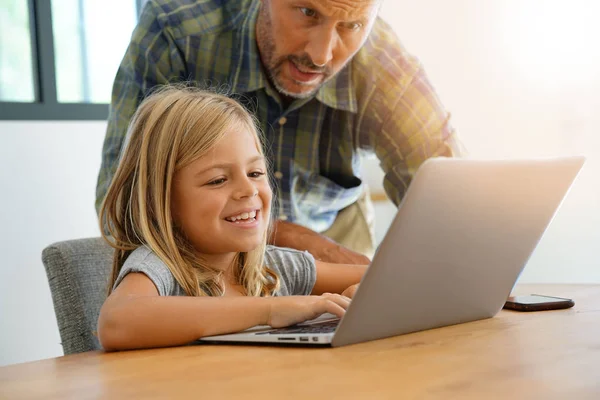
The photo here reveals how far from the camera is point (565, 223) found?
12.3 feet

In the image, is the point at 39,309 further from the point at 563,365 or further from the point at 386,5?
the point at 563,365

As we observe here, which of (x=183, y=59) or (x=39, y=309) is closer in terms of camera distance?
(x=183, y=59)

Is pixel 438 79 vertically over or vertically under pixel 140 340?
under

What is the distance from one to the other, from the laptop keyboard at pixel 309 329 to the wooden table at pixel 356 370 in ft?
0.12

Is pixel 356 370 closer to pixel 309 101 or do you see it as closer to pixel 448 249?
pixel 448 249

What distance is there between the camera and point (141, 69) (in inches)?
75.1

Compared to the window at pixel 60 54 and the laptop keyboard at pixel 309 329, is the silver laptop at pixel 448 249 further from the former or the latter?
the window at pixel 60 54

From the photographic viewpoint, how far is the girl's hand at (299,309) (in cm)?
101

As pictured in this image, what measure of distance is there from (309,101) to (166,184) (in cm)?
87

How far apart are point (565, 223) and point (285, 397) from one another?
3.29 m

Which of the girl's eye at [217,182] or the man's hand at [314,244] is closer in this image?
the girl's eye at [217,182]

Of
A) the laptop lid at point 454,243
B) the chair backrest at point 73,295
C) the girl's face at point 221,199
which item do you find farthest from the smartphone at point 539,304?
the chair backrest at point 73,295

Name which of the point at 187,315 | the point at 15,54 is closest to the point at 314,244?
the point at 187,315

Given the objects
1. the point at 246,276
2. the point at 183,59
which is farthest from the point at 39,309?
the point at 246,276
